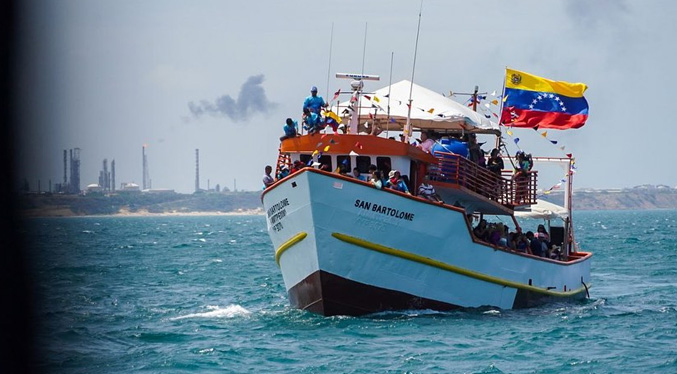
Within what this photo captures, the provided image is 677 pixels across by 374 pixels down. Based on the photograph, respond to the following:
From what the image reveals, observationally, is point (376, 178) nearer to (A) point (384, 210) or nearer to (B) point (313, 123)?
(A) point (384, 210)

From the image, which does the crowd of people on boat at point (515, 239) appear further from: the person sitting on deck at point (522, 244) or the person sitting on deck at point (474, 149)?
the person sitting on deck at point (474, 149)

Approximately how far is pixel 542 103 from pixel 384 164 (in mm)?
8707

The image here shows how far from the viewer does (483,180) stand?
32.4 m

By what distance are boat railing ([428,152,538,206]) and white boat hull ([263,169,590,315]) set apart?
6.74ft

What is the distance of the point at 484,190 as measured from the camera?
32531 mm

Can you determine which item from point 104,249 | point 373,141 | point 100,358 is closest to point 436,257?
point 373,141

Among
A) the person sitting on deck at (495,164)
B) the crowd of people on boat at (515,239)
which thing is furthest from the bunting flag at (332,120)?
the person sitting on deck at (495,164)

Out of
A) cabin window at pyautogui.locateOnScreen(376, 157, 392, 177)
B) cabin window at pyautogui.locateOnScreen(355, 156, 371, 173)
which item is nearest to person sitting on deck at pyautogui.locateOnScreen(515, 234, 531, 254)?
cabin window at pyautogui.locateOnScreen(376, 157, 392, 177)

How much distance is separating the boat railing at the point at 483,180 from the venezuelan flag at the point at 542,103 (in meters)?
2.51

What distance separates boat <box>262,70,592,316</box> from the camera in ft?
91.6

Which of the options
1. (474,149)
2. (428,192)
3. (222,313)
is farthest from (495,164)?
(222,313)

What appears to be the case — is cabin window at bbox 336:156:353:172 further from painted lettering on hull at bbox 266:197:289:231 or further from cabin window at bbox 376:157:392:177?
painted lettering on hull at bbox 266:197:289:231

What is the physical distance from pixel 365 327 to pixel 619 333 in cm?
608

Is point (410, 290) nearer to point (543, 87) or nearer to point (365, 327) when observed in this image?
point (365, 327)
